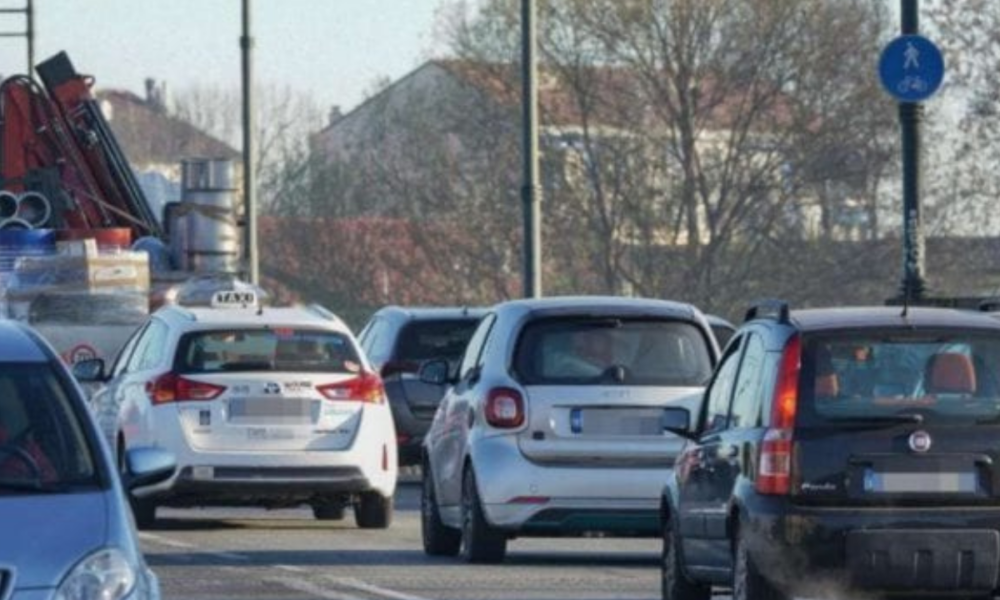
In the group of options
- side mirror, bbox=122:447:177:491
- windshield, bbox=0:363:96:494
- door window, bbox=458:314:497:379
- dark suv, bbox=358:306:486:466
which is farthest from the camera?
dark suv, bbox=358:306:486:466

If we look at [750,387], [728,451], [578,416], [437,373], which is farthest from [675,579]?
[437,373]

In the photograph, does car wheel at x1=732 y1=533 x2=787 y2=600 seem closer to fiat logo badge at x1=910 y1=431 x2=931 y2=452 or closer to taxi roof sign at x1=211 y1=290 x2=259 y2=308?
fiat logo badge at x1=910 y1=431 x2=931 y2=452

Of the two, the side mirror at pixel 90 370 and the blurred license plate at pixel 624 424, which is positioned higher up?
the side mirror at pixel 90 370

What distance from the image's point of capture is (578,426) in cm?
1788

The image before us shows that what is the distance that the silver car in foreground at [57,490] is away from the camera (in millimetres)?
9375

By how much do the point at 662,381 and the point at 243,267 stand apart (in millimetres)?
18255

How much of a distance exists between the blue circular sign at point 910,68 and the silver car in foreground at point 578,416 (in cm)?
515

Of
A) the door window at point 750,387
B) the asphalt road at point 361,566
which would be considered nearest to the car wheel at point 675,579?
the asphalt road at point 361,566

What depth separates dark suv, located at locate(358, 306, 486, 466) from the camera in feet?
93.1

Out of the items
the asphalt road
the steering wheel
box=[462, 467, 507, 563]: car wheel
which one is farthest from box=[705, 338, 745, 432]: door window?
the steering wheel

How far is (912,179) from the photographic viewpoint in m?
23.1

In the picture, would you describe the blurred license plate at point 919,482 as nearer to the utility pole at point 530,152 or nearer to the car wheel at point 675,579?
the car wheel at point 675,579

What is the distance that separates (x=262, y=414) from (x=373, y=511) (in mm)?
1367

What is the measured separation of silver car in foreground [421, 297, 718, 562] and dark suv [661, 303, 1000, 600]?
4209mm
